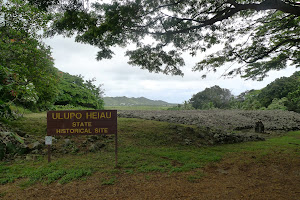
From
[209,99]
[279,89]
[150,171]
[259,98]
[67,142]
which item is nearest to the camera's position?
[150,171]

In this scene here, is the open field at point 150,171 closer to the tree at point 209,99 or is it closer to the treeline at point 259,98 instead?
the treeline at point 259,98

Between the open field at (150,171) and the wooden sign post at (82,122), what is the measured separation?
0.82 m

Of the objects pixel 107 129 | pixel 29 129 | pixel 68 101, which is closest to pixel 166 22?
pixel 107 129

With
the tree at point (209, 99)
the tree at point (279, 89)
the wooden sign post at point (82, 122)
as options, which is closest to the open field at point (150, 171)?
the wooden sign post at point (82, 122)

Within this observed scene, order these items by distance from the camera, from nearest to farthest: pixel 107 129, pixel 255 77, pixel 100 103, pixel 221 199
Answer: pixel 221 199, pixel 107 129, pixel 255 77, pixel 100 103

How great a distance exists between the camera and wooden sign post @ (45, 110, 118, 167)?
5.25 metres

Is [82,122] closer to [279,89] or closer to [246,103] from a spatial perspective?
[246,103]

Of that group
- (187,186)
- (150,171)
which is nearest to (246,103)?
(150,171)

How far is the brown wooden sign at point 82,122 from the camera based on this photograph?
5250 mm

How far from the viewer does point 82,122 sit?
5.29 m

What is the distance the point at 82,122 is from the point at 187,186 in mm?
3149

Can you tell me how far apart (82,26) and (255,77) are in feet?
31.0

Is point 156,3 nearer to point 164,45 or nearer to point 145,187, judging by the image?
point 164,45

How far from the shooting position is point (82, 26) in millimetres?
6039
